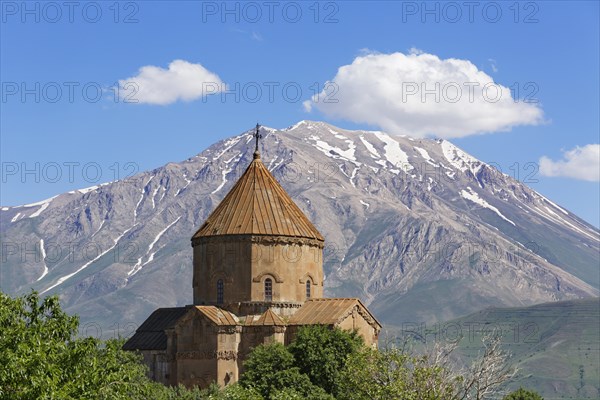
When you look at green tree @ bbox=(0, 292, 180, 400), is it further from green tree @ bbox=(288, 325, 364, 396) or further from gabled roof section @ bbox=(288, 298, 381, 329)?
gabled roof section @ bbox=(288, 298, 381, 329)

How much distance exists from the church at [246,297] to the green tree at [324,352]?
294cm

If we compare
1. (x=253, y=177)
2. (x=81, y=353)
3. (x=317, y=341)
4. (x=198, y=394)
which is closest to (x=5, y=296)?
(x=81, y=353)

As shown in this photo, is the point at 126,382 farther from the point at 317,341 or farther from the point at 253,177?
the point at 253,177

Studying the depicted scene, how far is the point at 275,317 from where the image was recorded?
76.2m

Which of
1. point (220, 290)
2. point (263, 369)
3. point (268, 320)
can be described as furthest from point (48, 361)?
point (220, 290)

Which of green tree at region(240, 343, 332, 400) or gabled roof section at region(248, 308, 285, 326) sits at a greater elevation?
gabled roof section at region(248, 308, 285, 326)

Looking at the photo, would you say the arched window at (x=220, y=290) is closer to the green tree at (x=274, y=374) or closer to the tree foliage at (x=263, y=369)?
the tree foliage at (x=263, y=369)

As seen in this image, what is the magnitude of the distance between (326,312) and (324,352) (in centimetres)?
637

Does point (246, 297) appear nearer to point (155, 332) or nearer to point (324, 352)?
point (324, 352)

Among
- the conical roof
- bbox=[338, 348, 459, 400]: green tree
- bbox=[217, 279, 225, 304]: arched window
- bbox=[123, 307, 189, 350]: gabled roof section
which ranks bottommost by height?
bbox=[338, 348, 459, 400]: green tree

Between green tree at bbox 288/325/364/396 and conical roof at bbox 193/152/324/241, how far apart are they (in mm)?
9886

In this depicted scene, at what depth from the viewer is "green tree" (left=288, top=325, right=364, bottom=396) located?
6938 cm

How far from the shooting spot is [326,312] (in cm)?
7588

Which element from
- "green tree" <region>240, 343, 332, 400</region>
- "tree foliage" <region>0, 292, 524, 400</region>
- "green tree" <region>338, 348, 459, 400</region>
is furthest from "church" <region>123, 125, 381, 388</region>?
"green tree" <region>338, 348, 459, 400</region>
